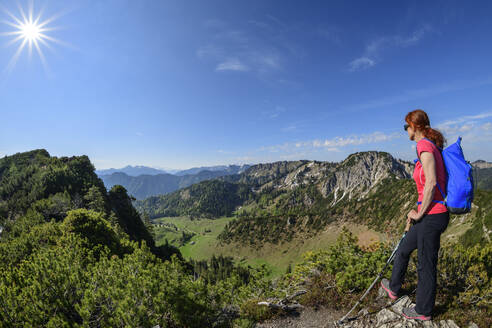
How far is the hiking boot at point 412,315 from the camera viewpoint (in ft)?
19.7

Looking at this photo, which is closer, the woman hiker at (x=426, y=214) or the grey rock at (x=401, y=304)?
the woman hiker at (x=426, y=214)

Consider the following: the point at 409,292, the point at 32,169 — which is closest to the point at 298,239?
the point at 32,169

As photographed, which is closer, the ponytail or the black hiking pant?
the black hiking pant

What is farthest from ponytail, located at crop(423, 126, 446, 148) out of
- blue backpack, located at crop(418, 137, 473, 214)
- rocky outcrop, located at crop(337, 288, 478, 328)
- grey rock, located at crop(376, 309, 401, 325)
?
grey rock, located at crop(376, 309, 401, 325)

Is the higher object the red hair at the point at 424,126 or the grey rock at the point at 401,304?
the red hair at the point at 424,126

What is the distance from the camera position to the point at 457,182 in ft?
16.6

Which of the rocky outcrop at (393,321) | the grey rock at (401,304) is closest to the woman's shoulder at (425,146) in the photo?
the rocky outcrop at (393,321)

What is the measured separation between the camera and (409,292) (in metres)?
7.82

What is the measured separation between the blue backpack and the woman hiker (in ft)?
0.38

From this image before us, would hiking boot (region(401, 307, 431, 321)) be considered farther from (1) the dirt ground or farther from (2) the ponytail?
(2) the ponytail

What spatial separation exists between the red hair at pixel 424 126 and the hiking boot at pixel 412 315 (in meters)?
4.66

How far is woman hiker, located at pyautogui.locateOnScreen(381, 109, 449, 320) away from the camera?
5.27 metres

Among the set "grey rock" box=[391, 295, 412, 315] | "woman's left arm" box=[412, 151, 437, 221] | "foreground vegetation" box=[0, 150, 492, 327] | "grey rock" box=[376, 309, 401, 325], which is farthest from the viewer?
"foreground vegetation" box=[0, 150, 492, 327]

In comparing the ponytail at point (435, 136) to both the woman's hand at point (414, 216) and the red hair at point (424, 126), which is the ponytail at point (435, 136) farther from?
the woman's hand at point (414, 216)
